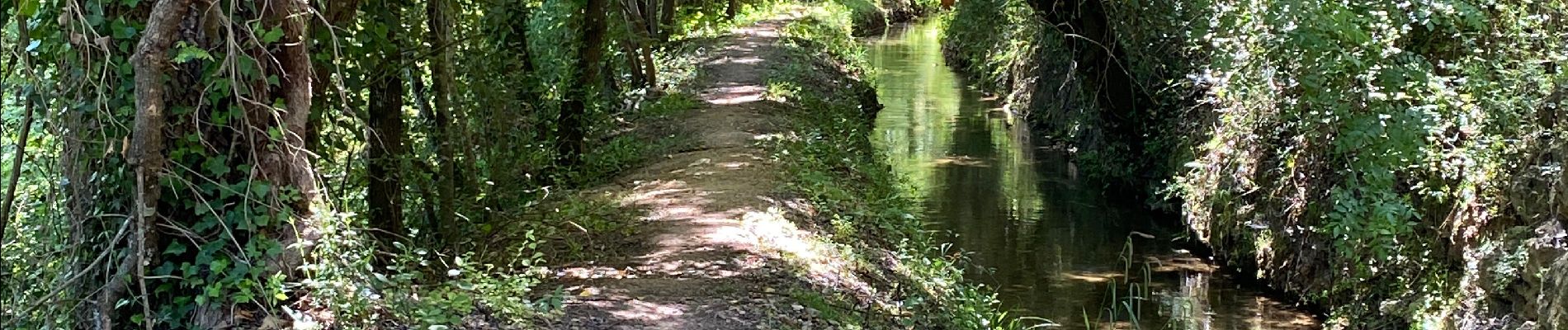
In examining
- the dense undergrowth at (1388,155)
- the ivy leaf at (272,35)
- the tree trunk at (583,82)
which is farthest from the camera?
the tree trunk at (583,82)

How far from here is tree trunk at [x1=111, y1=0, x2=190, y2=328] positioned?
4.92 m

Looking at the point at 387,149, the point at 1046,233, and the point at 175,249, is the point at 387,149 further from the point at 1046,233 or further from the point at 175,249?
the point at 1046,233

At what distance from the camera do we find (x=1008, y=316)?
10656 mm

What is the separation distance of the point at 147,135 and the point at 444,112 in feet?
11.7

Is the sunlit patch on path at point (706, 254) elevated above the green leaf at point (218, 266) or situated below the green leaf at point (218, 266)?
below

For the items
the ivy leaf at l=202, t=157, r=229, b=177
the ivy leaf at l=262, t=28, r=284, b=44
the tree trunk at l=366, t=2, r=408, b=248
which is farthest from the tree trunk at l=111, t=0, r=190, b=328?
the tree trunk at l=366, t=2, r=408, b=248

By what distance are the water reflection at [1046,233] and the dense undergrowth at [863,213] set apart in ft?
1.98

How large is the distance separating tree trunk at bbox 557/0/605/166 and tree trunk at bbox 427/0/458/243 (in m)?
3.33

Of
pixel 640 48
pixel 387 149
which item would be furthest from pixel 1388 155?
pixel 640 48

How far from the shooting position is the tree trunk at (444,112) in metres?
8.24

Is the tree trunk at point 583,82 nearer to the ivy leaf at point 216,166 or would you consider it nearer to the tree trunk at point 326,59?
the tree trunk at point 326,59

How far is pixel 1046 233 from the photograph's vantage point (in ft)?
47.1

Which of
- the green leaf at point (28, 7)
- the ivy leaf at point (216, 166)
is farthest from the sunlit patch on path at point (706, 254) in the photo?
the green leaf at point (28, 7)

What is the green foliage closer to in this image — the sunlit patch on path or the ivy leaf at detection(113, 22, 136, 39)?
the sunlit patch on path
